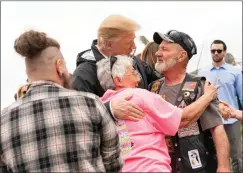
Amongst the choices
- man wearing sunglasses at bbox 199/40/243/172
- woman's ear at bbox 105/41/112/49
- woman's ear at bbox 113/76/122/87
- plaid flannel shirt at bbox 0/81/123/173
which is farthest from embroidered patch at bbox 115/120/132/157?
man wearing sunglasses at bbox 199/40/243/172

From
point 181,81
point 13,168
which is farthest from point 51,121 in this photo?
point 181,81

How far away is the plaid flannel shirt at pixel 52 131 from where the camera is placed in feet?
8.45

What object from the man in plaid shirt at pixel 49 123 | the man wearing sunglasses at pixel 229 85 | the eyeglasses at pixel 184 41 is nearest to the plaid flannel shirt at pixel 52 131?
the man in plaid shirt at pixel 49 123

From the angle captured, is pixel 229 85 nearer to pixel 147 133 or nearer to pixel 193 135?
pixel 193 135

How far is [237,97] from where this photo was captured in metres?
8.09

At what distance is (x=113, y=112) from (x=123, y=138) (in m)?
0.20

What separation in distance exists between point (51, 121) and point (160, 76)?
193cm

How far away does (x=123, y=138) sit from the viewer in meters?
3.10

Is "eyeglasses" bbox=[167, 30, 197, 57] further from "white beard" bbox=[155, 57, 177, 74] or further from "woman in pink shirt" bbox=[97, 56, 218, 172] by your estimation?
"woman in pink shirt" bbox=[97, 56, 218, 172]

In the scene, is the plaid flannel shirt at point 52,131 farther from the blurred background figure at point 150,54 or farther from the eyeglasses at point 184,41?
the blurred background figure at point 150,54

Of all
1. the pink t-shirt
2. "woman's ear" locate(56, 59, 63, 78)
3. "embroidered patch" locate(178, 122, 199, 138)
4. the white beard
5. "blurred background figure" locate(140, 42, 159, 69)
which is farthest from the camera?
"blurred background figure" locate(140, 42, 159, 69)

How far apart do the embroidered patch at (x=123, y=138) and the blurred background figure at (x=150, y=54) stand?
4.56ft

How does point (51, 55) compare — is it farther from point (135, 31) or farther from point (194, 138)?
point (194, 138)

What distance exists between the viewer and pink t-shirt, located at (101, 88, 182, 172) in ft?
9.82
